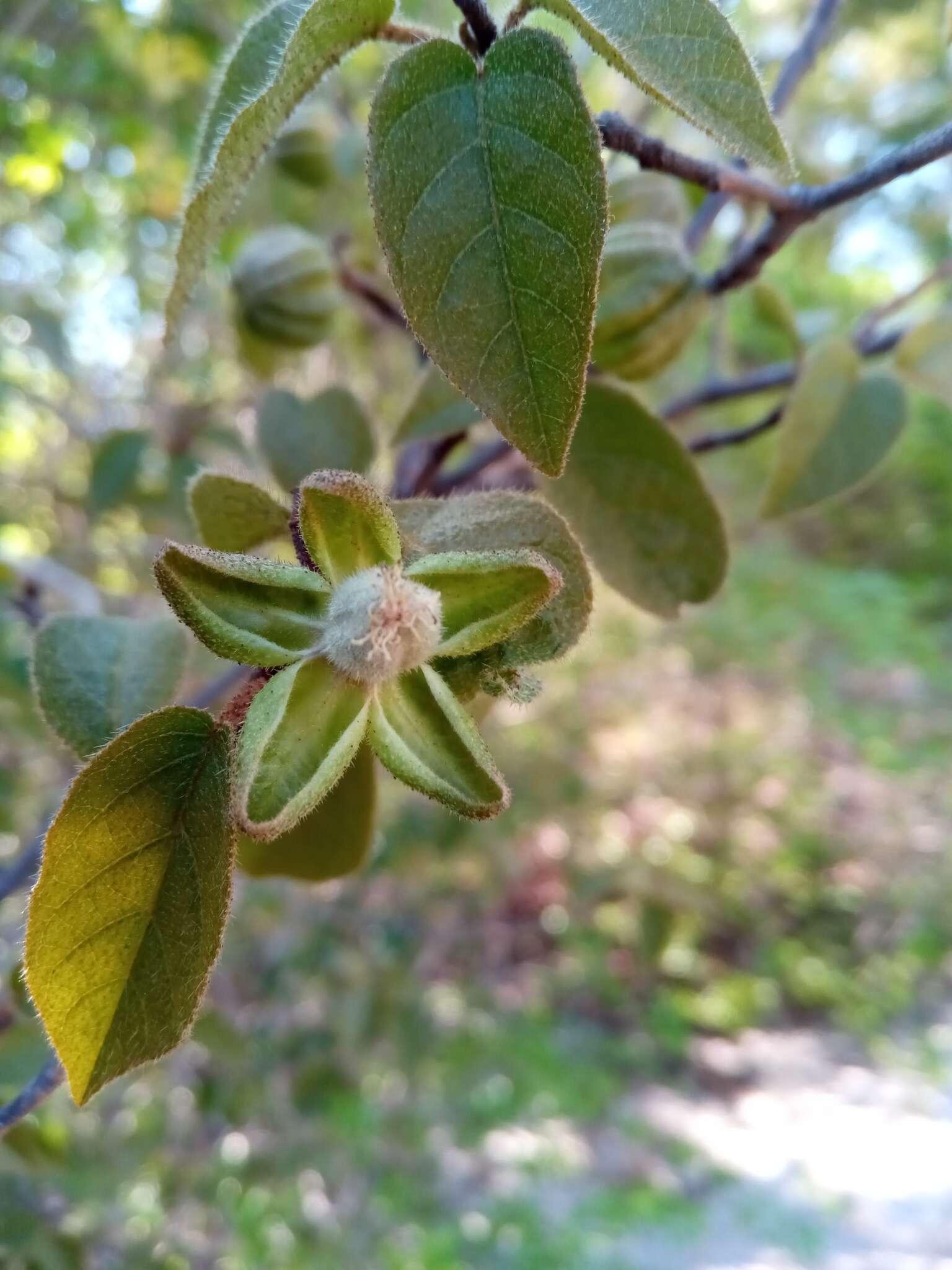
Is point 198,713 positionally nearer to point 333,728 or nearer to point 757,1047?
point 333,728

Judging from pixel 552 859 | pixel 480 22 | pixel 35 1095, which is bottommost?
pixel 552 859

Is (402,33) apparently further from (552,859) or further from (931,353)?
(552,859)

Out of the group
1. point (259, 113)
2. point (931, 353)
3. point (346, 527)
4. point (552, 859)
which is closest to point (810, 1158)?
point (552, 859)

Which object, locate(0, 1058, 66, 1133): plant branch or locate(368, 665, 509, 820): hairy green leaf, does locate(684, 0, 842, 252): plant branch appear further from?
locate(0, 1058, 66, 1133): plant branch

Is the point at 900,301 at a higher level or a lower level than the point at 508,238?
lower

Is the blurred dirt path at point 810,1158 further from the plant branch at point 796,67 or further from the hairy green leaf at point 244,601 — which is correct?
the hairy green leaf at point 244,601

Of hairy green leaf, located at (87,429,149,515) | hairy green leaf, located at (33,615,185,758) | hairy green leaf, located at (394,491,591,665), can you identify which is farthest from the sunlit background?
hairy green leaf, located at (394,491,591,665)
